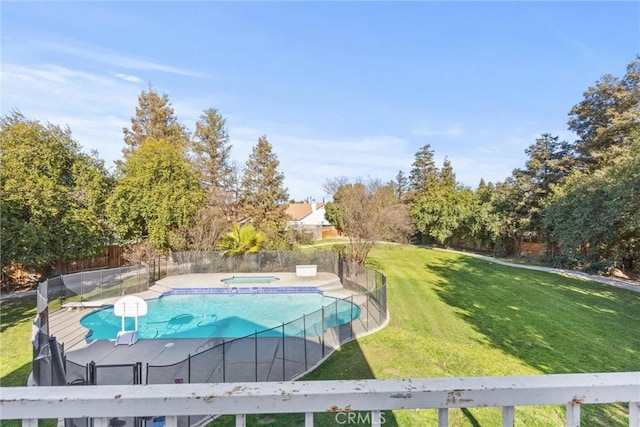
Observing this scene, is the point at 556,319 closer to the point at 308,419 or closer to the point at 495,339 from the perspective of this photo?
the point at 495,339

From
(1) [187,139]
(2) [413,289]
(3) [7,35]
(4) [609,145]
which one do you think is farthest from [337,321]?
(1) [187,139]

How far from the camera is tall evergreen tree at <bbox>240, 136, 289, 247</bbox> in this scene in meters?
27.4

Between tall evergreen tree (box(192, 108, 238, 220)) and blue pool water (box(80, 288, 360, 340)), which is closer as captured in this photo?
blue pool water (box(80, 288, 360, 340))

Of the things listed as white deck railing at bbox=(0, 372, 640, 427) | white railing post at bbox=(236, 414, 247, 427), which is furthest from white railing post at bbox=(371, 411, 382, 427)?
white railing post at bbox=(236, 414, 247, 427)

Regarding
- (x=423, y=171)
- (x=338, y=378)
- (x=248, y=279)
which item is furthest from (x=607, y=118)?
(x=338, y=378)

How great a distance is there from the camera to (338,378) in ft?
21.6

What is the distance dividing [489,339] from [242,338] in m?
7.00

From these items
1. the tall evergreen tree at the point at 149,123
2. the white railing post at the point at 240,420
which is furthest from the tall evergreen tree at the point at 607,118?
the tall evergreen tree at the point at 149,123

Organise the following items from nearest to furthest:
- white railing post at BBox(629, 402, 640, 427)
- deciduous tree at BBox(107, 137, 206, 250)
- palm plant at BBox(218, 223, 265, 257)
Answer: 1. white railing post at BBox(629, 402, 640, 427)
2. deciduous tree at BBox(107, 137, 206, 250)
3. palm plant at BBox(218, 223, 265, 257)

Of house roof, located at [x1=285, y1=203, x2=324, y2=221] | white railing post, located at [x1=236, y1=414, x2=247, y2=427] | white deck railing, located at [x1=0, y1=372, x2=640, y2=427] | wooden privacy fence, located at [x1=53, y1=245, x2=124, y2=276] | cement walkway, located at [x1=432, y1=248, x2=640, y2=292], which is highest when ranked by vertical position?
house roof, located at [x1=285, y1=203, x2=324, y2=221]

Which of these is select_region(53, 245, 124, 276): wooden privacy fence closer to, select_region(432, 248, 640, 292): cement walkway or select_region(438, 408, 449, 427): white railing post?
select_region(438, 408, 449, 427): white railing post

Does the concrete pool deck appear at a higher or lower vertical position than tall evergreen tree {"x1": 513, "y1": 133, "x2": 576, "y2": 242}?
lower

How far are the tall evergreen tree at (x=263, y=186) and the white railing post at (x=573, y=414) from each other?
1027 inches

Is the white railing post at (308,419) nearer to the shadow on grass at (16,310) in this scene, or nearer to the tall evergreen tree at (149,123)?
the shadow on grass at (16,310)
